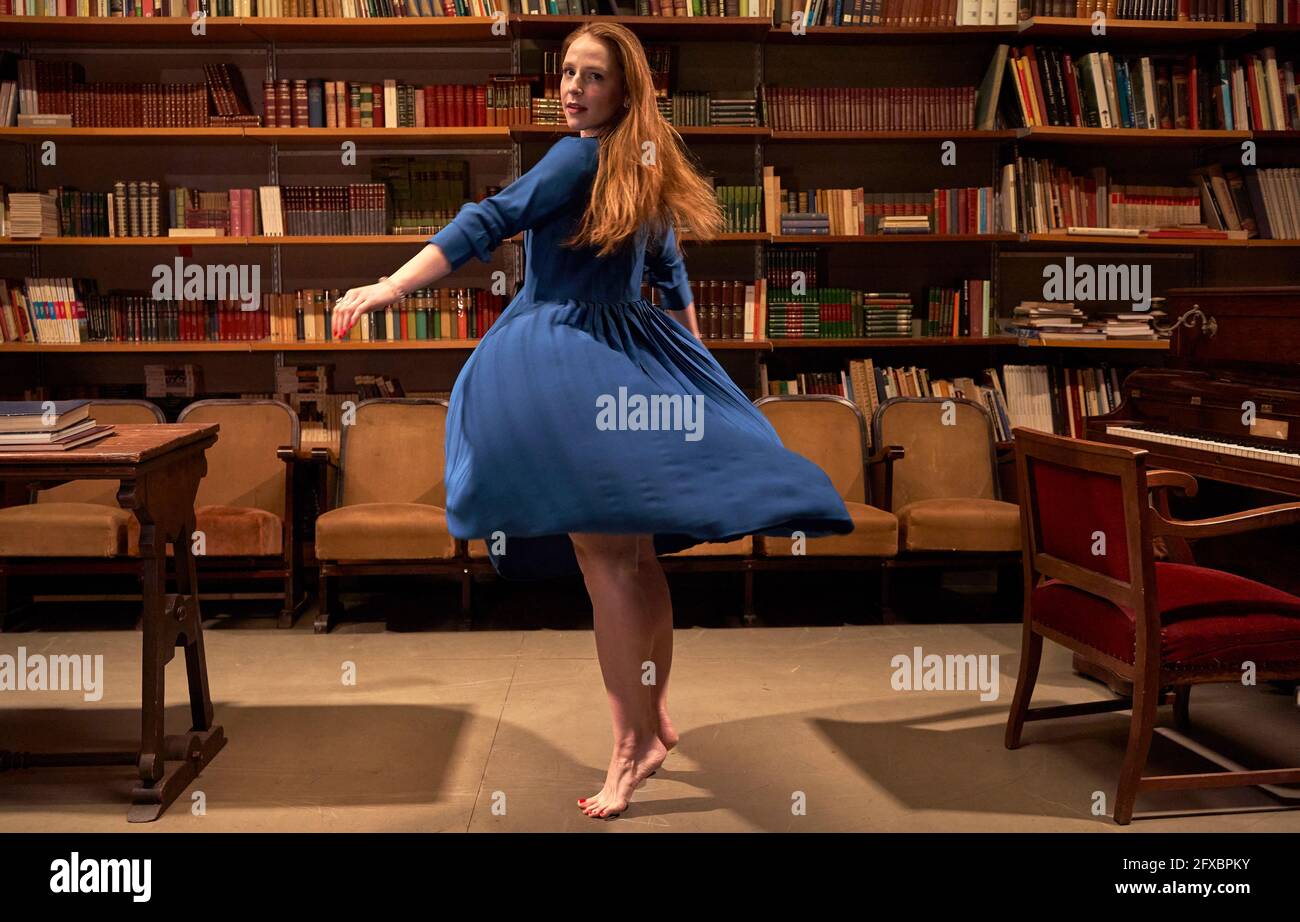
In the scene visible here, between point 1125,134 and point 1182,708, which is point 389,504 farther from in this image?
point 1125,134

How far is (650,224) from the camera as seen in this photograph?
254 centimetres

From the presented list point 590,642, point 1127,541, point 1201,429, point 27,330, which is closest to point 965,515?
point 1201,429

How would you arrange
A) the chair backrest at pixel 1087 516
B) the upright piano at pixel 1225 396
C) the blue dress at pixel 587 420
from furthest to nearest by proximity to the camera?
the upright piano at pixel 1225 396 → the chair backrest at pixel 1087 516 → the blue dress at pixel 587 420

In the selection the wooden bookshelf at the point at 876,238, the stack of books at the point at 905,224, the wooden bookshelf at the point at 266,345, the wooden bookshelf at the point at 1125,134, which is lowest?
the wooden bookshelf at the point at 266,345

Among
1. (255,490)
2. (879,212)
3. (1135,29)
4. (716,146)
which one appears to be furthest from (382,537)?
(1135,29)

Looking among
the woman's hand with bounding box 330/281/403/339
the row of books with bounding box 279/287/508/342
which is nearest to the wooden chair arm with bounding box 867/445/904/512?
the row of books with bounding box 279/287/508/342

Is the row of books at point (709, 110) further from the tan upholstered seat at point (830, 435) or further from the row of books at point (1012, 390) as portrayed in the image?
the tan upholstered seat at point (830, 435)

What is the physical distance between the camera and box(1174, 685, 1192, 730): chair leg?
3438 mm

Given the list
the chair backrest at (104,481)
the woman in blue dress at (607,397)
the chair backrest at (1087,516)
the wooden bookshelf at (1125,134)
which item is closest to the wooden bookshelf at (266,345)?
the chair backrest at (104,481)

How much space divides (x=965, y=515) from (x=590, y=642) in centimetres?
150

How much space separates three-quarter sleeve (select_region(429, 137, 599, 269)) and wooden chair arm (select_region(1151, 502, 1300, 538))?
1436mm

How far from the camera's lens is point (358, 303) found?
7.27 ft

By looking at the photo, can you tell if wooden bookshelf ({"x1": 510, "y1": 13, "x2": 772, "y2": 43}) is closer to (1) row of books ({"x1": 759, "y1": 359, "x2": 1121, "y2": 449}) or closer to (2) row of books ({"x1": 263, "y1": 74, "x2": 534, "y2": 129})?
(2) row of books ({"x1": 263, "y1": 74, "x2": 534, "y2": 129})

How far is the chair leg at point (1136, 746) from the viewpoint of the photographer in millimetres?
2668
